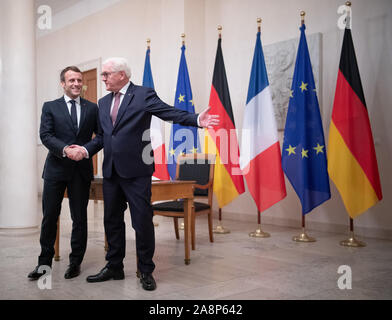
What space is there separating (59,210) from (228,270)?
1.45 m

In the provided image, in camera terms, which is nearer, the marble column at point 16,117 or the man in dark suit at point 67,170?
the man in dark suit at point 67,170

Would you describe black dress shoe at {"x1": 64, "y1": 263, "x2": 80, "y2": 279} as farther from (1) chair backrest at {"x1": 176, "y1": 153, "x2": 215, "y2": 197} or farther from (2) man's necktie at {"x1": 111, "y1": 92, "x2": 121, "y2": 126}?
(1) chair backrest at {"x1": 176, "y1": 153, "x2": 215, "y2": 197}

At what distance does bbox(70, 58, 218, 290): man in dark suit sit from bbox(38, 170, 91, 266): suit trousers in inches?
12.3

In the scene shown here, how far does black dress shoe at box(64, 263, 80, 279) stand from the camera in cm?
312

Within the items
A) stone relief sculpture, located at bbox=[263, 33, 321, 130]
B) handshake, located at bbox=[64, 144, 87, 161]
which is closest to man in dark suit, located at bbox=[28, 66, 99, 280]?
handshake, located at bbox=[64, 144, 87, 161]

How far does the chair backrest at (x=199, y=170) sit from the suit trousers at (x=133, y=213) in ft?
5.60

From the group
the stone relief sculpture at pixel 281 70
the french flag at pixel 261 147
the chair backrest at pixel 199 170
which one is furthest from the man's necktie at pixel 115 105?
Result: the stone relief sculpture at pixel 281 70

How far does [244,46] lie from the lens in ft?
21.0

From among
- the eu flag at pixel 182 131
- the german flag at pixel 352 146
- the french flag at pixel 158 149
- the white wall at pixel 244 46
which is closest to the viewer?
the german flag at pixel 352 146

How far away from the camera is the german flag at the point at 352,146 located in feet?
14.5

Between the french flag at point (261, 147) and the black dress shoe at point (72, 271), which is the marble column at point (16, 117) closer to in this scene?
the black dress shoe at point (72, 271)

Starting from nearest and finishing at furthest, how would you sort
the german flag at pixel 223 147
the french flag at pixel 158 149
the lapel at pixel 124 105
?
1. the lapel at pixel 124 105
2. the german flag at pixel 223 147
3. the french flag at pixel 158 149

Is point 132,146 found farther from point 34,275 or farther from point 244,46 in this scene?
point 244,46
